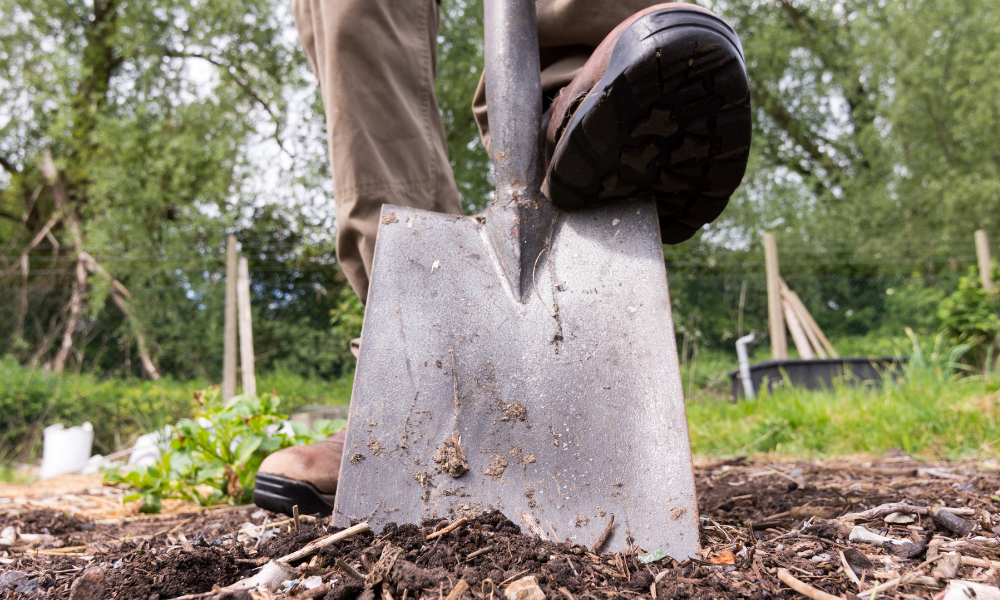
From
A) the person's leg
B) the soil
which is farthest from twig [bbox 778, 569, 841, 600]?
the person's leg

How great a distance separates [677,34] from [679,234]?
1.44ft

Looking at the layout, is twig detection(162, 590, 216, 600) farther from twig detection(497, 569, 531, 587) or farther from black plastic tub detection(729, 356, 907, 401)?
black plastic tub detection(729, 356, 907, 401)

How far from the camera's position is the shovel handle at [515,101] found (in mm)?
1106

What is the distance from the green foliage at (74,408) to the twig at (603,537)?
419 cm

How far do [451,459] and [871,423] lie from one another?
6.96 ft

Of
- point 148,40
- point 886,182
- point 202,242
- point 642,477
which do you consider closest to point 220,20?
point 148,40

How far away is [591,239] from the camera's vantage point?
1068mm

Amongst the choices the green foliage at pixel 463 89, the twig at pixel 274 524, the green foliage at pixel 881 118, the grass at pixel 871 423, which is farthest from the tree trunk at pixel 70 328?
the green foliage at pixel 881 118

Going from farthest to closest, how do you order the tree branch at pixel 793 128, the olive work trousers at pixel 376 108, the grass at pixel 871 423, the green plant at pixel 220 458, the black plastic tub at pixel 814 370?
the tree branch at pixel 793 128 < the black plastic tub at pixel 814 370 < the grass at pixel 871 423 < the green plant at pixel 220 458 < the olive work trousers at pixel 376 108

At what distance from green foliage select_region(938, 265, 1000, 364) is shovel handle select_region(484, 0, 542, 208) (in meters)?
5.74

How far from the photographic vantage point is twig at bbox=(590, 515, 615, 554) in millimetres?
791

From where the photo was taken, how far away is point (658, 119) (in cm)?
90

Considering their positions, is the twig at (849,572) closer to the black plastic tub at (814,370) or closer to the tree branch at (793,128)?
the black plastic tub at (814,370)

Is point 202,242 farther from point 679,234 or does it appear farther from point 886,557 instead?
point 886,557
